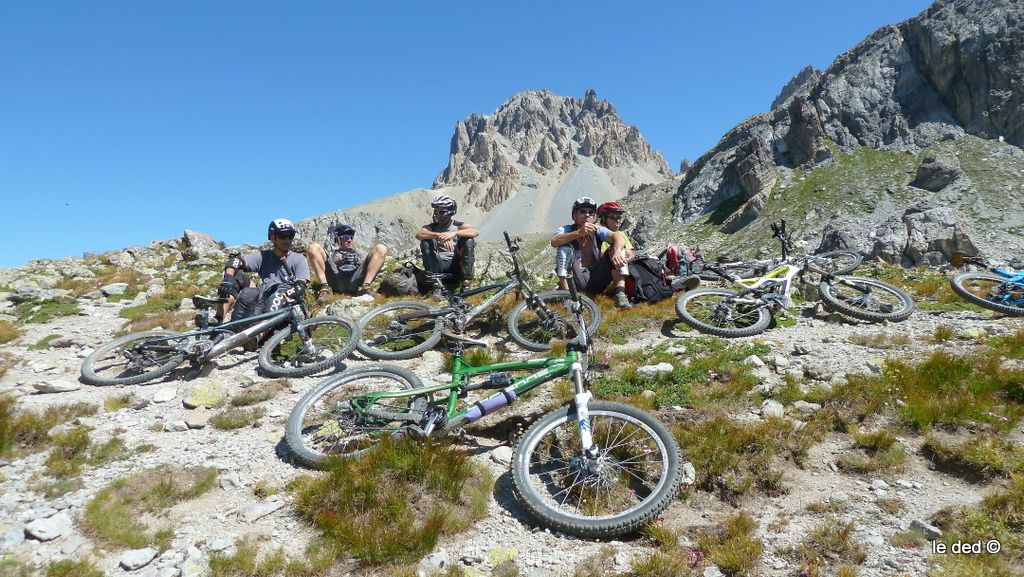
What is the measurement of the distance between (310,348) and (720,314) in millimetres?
7676

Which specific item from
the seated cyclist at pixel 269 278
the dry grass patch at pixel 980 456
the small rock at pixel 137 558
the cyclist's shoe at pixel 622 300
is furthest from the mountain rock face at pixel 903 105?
the small rock at pixel 137 558

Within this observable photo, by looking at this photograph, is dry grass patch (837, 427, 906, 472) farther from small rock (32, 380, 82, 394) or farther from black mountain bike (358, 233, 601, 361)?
small rock (32, 380, 82, 394)

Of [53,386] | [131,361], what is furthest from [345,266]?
[53,386]

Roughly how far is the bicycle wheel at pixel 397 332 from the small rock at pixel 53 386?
14.3ft

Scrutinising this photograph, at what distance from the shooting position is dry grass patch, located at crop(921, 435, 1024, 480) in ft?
13.9

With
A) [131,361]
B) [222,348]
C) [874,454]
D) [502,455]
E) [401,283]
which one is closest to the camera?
[874,454]

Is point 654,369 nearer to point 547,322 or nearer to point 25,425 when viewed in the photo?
point 547,322

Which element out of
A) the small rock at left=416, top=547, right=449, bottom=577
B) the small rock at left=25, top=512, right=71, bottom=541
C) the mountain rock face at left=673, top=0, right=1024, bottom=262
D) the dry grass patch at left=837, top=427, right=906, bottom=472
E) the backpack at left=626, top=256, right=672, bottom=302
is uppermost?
the mountain rock face at left=673, top=0, right=1024, bottom=262

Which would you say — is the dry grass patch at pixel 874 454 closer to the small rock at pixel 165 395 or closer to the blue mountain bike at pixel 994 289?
the blue mountain bike at pixel 994 289

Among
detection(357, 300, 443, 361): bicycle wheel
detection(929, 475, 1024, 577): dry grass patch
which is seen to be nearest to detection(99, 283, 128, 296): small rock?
detection(357, 300, 443, 361): bicycle wheel

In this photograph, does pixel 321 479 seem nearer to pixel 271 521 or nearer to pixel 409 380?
pixel 271 521

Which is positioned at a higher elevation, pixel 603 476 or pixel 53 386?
pixel 53 386

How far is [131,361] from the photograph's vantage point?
25.3 ft

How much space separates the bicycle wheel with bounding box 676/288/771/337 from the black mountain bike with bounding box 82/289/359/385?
20.8 ft
